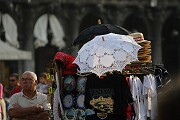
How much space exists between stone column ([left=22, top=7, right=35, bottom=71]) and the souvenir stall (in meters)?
17.2

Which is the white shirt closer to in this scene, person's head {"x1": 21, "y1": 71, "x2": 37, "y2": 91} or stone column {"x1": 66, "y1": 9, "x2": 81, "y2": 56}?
person's head {"x1": 21, "y1": 71, "x2": 37, "y2": 91}

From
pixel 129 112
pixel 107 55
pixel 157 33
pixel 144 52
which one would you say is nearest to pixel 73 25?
pixel 157 33

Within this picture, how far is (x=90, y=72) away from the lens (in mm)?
9305

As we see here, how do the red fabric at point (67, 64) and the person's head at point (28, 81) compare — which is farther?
the red fabric at point (67, 64)

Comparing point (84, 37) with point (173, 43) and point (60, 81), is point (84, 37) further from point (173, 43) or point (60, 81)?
point (173, 43)

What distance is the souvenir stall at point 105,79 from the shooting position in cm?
860

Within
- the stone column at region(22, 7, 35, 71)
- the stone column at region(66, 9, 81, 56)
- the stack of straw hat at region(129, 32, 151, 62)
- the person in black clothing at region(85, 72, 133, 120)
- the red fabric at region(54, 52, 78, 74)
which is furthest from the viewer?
the stone column at region(66, 9, 81, 56)

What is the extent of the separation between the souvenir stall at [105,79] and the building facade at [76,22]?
1472 cm

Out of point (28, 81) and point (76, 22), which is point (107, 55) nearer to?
point (28, 81)

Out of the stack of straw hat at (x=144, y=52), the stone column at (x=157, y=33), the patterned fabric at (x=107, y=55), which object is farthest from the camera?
the stone column at (x=157, y=33)

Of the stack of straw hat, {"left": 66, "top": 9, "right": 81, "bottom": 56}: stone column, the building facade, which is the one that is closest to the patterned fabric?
the stack of straw hat

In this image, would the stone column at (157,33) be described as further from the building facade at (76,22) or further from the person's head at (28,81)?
the person's head at (28,81)

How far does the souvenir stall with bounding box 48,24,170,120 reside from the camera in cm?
860

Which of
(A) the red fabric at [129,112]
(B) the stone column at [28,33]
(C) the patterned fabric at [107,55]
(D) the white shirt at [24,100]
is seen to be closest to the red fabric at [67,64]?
(C) the patterned fabric at [107,55]
